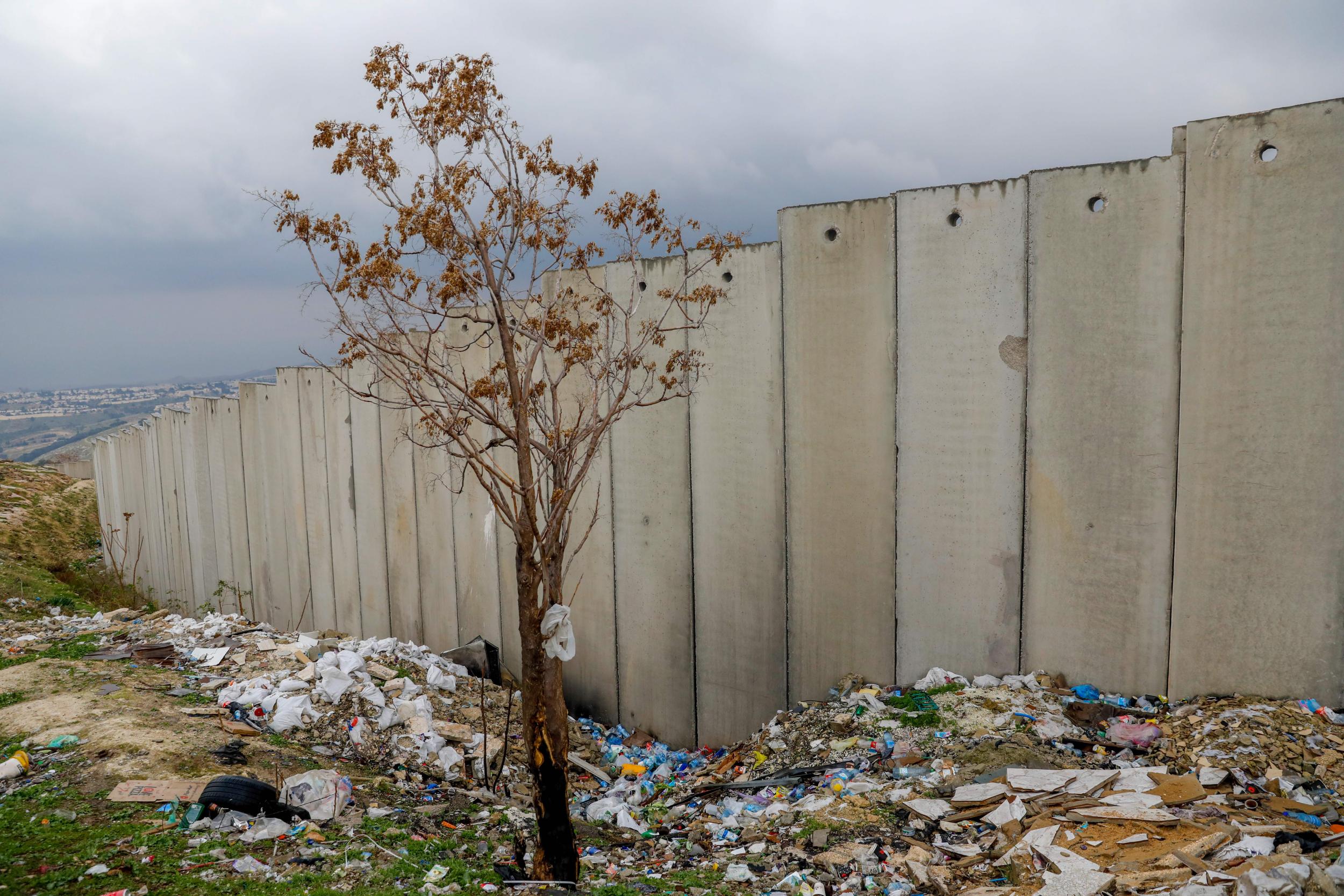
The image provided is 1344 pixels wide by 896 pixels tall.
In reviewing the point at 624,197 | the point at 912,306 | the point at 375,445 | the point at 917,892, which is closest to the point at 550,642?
the point at 917,892

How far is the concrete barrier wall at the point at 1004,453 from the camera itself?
4.48m

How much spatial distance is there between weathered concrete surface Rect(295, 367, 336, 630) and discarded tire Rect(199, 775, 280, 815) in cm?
620

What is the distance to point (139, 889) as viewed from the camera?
3.60 metres

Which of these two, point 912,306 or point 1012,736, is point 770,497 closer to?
point 912,306

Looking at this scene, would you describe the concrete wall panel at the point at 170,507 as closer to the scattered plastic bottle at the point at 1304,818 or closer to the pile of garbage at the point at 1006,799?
the pile of garbage at the point at 1006,799

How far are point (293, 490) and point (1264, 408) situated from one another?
35.0ft

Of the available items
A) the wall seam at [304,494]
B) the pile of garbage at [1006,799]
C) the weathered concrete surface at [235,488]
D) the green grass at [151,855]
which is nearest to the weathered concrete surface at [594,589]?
the pile of garbage at [1006,799]

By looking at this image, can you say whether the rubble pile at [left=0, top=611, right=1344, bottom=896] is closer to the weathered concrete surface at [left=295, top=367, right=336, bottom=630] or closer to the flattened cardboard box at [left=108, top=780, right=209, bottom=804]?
the flattened cardboard box at [left=108, top=780, right=209, bottom=804]

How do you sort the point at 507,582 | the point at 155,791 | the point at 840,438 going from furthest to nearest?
the point at 507,582 → the point at 840,438 → the point at 155,791

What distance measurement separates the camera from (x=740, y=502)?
246 inches

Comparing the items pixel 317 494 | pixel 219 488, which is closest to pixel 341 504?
pixel 317 494

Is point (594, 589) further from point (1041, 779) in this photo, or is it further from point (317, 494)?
point (317, 494)

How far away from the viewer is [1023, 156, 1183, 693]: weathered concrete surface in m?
4.76

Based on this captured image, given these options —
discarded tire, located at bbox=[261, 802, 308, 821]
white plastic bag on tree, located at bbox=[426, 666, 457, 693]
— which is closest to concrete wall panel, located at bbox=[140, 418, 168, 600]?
white plastic bag on tree, located at bbox=[426, 666, 457, 693]
